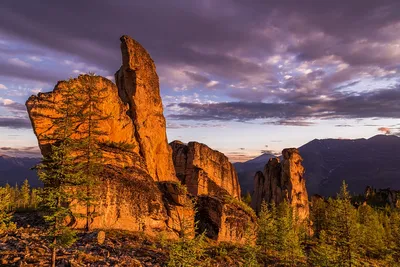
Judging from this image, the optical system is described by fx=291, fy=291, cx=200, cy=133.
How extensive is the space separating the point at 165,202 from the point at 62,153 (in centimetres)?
2685

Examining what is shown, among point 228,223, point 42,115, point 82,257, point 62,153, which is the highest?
point 42,115

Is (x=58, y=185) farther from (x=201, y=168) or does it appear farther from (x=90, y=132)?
(x=201, y=168)

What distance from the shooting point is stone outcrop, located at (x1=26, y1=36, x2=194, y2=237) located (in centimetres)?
3981

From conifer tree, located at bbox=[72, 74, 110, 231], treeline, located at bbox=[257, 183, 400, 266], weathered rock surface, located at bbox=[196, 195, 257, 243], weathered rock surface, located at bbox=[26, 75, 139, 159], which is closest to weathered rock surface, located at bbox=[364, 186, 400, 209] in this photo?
treeline, located at bbox=[257, 183, 400, 266]

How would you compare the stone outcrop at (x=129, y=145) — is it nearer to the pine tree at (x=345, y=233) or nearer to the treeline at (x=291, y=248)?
the treeline at (x=291, y=248)

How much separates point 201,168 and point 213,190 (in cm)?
691

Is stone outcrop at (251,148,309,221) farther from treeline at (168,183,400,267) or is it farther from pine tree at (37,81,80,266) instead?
pine tree at (37,81,80,266)

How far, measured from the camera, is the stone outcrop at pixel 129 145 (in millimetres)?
39812

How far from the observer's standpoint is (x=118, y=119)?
50.1m

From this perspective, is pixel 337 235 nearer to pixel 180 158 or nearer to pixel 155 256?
pixel 155 256

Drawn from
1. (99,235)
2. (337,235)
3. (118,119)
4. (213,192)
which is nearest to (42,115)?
(118,119)

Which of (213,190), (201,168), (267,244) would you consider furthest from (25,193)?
(267,244)

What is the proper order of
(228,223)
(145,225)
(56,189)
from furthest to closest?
1. (228,223)
2. (145,225)
3. (56,189)

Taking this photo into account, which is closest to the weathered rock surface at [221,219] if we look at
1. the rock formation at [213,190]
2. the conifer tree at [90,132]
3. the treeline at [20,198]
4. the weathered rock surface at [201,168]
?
the rock formation at [213,190]
